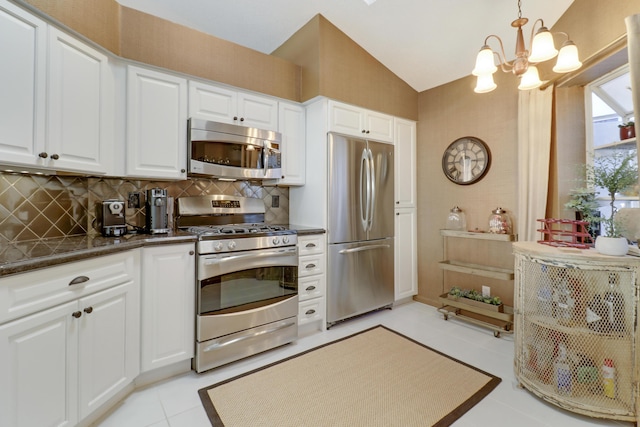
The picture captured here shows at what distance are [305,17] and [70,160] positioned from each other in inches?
91.1

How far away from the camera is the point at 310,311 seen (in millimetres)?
2727

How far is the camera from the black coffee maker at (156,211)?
216 centimetres

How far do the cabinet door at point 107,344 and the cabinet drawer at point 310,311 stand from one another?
1282mm

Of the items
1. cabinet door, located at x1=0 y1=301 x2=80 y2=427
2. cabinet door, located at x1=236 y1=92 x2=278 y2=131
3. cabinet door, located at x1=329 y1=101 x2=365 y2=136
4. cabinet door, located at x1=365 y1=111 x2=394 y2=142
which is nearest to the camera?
cabinet door, located at x1=0 y1=301 x2=80 y2=427

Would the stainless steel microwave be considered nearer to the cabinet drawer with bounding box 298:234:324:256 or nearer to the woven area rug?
the cabinet drawer with bounding box 298:234:324:256

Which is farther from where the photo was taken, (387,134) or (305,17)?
(387,134)

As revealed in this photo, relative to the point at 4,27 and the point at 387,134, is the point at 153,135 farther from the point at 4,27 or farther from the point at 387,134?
the point at 387,134

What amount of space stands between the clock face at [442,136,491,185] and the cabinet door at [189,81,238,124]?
2387 millimetres

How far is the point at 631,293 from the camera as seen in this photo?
162cm

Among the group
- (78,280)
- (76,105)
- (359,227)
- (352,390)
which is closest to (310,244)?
(359,227)

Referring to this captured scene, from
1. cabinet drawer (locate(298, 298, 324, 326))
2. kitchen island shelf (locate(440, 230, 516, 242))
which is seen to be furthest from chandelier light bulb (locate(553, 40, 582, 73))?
cabinet drawer (locate(298, 298, 324, 326))

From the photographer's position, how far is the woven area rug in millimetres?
1670

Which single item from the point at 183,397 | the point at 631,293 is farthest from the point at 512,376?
the point at 183,397

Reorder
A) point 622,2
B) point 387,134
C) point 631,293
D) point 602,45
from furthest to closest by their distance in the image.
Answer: point 387,134 < point 602,45 < point 622,2 < point 631,293
